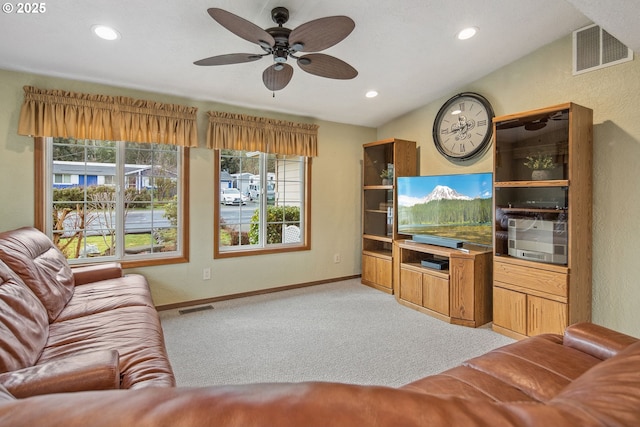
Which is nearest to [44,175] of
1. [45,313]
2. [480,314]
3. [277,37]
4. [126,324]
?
[45,313]

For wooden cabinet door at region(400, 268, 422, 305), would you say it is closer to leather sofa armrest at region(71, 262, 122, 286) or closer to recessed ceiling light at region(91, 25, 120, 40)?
leather sofa armrest at region(71, 262, 122, 286)

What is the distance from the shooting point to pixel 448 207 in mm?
3727

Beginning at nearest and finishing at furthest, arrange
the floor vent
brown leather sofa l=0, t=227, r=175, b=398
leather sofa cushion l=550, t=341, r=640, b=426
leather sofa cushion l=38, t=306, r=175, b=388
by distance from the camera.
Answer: leather sofa cushion l=550, t=341, r=640, b=426, brown leather sofa l=0, t=227, r=175, b=398, leather sofa cushion l=38, t=306, r=175, b=388, the floor vent

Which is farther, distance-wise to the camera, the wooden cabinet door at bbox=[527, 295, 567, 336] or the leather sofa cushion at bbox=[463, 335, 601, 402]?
the wooden cabinet door at bbox=[527, 295, 567, 336]

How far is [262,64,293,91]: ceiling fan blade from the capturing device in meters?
2.40

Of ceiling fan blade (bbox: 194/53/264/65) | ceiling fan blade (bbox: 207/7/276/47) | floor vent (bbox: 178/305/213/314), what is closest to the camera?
ceiling fan blade (bbox: 207/7/276/47)

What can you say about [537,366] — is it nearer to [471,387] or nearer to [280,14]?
[471,387]

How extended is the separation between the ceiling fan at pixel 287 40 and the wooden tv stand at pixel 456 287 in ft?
7.06

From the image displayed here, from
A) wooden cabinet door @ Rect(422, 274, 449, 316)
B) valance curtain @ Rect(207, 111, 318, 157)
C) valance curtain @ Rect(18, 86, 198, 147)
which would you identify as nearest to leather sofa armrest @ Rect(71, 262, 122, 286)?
valance curtain @ Rect(18, 86, 198, 147)

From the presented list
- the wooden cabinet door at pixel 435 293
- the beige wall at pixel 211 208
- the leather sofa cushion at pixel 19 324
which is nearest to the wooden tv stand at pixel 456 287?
the wooden cabinet door at pixel 435 293

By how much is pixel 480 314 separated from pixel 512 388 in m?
2.13

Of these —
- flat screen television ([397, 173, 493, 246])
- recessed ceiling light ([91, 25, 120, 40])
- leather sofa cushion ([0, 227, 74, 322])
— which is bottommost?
leather sofa cushion ([0, 227, 74, 322])

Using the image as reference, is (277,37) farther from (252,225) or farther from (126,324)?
(252,225)

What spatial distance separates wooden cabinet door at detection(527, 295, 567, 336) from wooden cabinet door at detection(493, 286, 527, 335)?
0.05 meters
